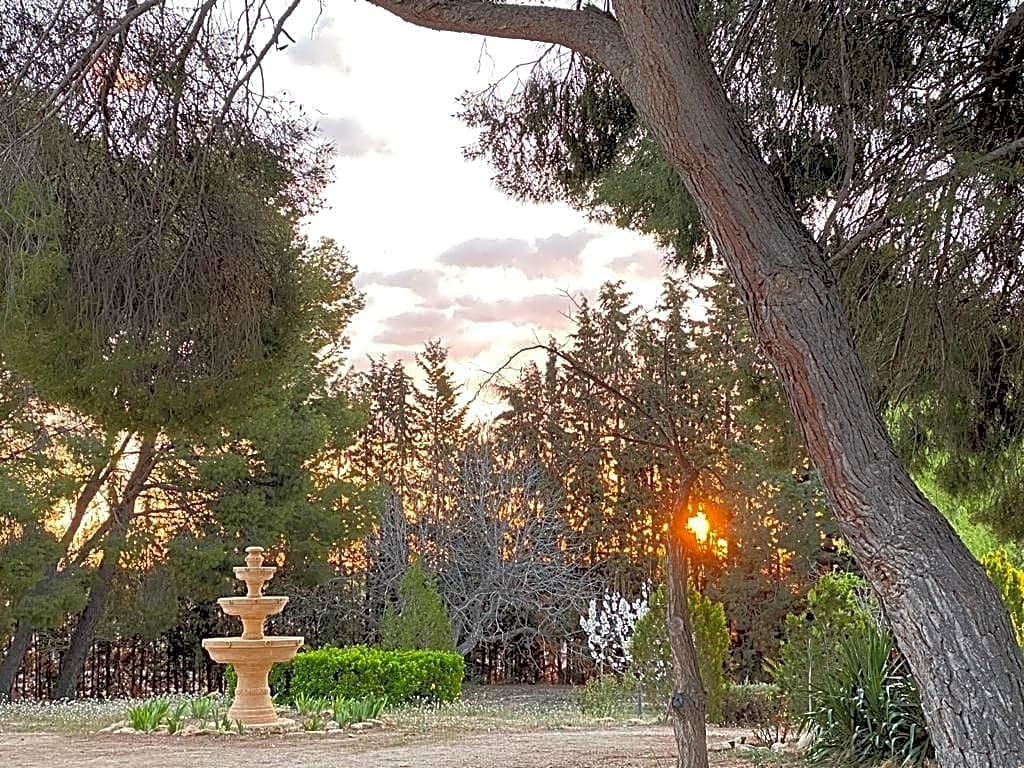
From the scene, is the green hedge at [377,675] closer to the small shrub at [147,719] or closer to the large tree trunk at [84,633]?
the small shrub at [147,719]

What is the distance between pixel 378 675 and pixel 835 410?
27.5ft

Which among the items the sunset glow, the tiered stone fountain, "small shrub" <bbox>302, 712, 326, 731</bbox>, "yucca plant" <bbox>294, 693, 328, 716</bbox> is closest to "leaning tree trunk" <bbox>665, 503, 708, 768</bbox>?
"small shrub" <bbox>302, 712, 326, 731</bbox>

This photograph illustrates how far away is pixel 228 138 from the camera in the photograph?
4.75 m

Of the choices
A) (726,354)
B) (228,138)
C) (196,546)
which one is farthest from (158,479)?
(228,138)

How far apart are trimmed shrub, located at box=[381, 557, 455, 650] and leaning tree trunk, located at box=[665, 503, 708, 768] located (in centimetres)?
791

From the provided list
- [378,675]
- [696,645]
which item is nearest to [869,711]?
[696,645]

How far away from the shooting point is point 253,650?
9.41m

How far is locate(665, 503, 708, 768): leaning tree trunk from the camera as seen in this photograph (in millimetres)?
4543

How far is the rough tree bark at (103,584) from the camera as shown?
13.0 metres

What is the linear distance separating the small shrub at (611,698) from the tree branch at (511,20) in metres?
7.71

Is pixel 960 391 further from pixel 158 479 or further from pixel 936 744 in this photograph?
pixel 158 479

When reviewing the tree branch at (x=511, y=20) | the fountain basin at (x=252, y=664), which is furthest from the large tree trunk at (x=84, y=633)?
the tree branch at (x=511, y=20)

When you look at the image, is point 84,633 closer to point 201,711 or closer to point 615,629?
point 201,711

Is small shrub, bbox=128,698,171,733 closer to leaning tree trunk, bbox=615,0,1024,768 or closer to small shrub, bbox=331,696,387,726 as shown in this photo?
small shrub, bbox=331,696,387,726
